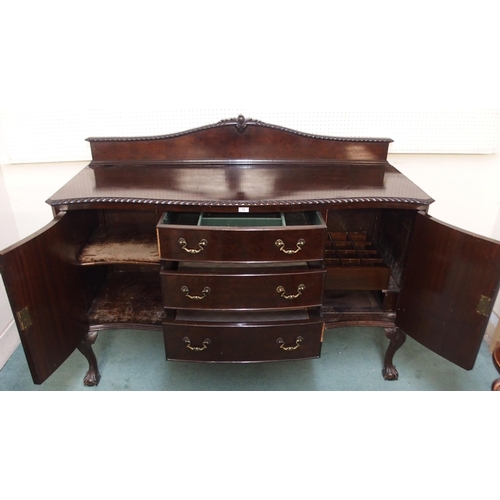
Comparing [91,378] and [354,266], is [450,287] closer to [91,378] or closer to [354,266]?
[354,266]

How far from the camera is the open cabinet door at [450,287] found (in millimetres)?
1042

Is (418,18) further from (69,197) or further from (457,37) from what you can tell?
(69,197)

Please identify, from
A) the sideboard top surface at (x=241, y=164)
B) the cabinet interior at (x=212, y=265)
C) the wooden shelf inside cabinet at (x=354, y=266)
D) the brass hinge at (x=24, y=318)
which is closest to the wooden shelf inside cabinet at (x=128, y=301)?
the cabinet interior at (x=212, y=265)

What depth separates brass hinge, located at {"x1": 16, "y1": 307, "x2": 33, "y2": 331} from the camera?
3.28ft

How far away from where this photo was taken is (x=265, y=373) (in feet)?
5.11

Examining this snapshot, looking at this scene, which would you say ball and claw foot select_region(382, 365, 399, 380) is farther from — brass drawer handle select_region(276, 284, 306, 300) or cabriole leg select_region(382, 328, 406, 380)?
brass drawer handle select_region(276, 284, 306, 300)

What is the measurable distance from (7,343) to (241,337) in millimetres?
1099

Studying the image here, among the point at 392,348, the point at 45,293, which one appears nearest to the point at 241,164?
the point at 45,293

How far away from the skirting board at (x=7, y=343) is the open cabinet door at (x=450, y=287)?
5.31ft

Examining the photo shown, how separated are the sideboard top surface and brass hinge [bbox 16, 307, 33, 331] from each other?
38 centimetres

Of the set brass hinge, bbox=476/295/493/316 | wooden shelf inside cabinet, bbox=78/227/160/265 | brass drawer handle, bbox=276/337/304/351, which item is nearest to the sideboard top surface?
wooden shelf inside cabinet, bbox=78/227/160/265
